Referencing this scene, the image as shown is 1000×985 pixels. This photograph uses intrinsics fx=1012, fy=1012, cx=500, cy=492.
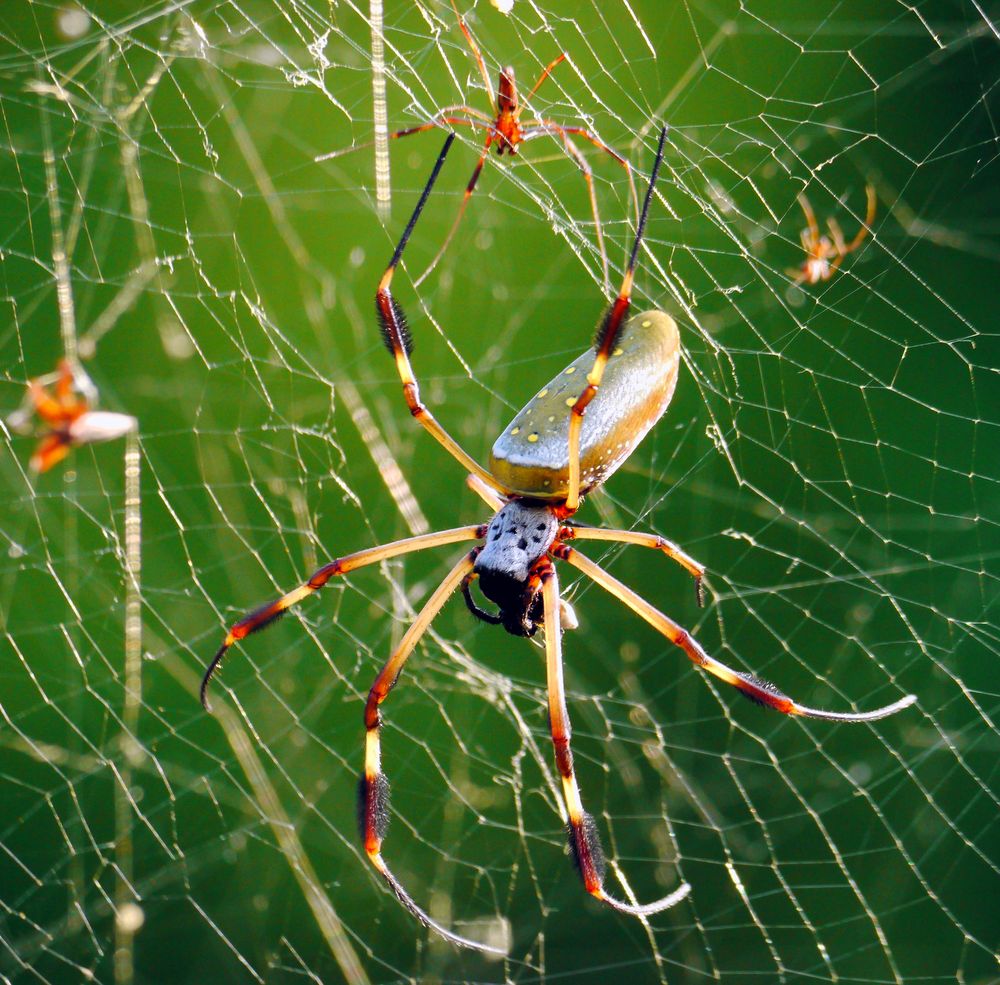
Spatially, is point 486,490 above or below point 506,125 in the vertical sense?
below

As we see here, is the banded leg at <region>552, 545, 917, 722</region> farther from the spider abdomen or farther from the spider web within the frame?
the spider web

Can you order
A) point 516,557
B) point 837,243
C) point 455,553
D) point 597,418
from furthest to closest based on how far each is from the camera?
point 455,553, point 837,243, point 516,557, point 597,418

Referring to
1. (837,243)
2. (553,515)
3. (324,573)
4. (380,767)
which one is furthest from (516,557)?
(837,243)

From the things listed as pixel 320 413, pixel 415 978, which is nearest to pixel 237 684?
pixel 320 413

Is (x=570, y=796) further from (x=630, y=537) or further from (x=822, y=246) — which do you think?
(x=822, y=246)

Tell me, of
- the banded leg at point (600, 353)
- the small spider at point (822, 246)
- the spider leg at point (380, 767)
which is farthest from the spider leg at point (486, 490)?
the small spider at point (822, 246)

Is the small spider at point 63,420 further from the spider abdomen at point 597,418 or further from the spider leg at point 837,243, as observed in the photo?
the spider leg at point 837,243

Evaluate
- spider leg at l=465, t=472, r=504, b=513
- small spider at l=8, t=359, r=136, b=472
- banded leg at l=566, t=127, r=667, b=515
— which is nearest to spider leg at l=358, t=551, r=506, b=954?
spider leg at l=465, t=472, r=504, b=513
